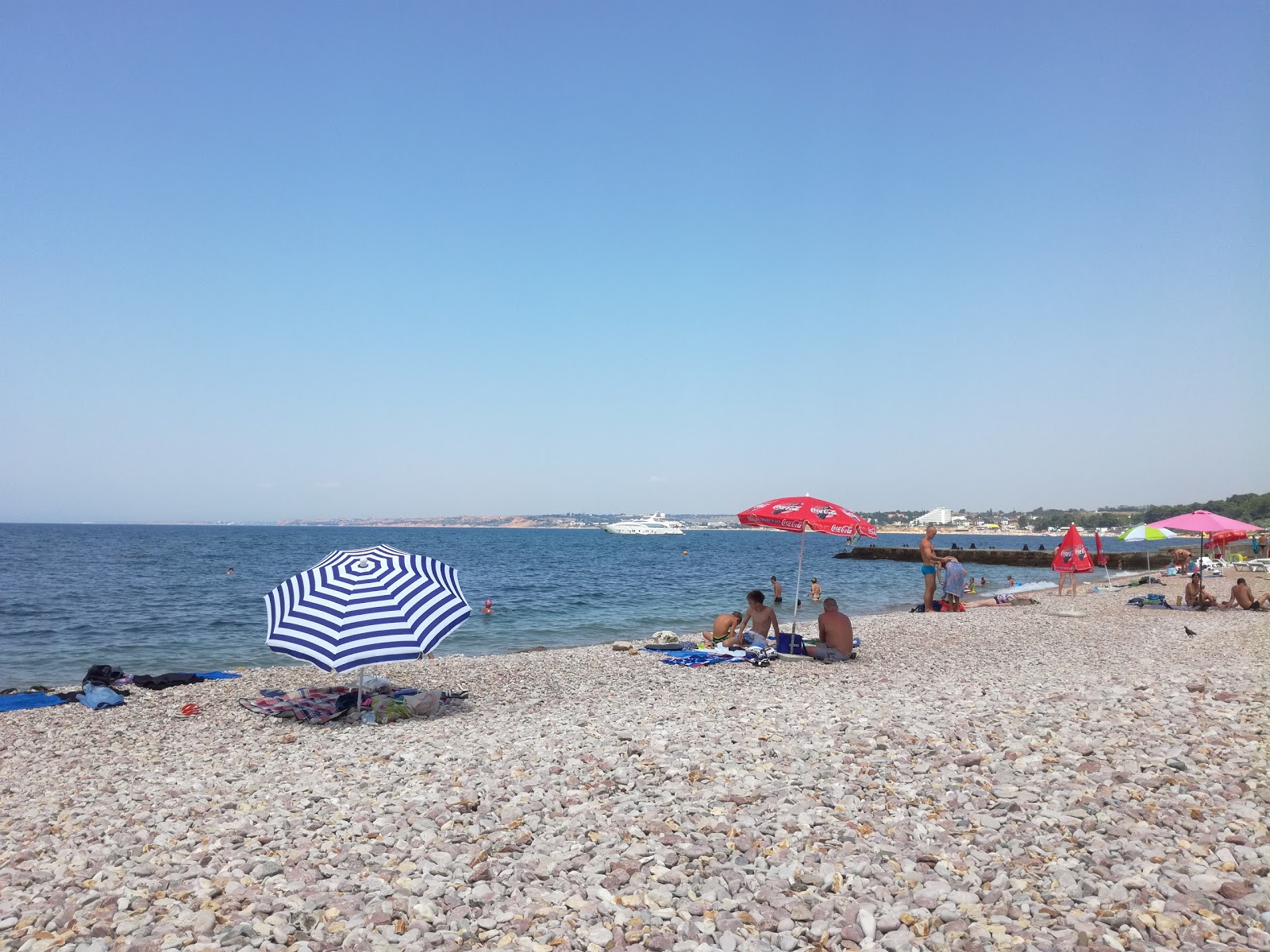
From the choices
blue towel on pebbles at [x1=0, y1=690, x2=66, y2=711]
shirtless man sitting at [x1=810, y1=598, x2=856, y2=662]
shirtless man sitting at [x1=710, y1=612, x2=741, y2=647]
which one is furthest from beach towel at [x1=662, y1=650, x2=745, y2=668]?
blue towel on pebbles at [x1=0, y1=690, x2=66, y2=711]

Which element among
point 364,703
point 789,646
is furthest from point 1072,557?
point 364,703

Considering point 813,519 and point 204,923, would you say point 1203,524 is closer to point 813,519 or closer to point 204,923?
point 813,519

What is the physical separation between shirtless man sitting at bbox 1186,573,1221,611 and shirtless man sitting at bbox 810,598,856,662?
1389 cm

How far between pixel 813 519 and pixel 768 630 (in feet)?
8.10

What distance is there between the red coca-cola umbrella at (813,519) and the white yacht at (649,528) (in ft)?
521

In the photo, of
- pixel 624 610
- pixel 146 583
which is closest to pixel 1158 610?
pixel 624 610

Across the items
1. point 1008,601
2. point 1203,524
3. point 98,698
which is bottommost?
point 1008,601

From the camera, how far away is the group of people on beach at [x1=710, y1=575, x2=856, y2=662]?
1342cm

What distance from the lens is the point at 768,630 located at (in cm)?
1452

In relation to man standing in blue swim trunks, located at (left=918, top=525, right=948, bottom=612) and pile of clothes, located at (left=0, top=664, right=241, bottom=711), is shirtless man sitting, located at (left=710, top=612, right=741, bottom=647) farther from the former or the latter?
pile of clothes, located at (left=0, top=664, right=241, bottom=711)

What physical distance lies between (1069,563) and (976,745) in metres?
18.2

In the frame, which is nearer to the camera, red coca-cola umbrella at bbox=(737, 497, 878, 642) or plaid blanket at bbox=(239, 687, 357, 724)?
plaid blanket at bbox=(239, 687, 357, 724)

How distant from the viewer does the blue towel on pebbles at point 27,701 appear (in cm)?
1167

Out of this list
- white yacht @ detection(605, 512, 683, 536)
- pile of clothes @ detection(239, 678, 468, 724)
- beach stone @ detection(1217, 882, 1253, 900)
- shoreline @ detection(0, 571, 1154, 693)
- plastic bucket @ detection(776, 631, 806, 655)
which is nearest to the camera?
beach stone @ detection(1217, 882, 1253, 900)
